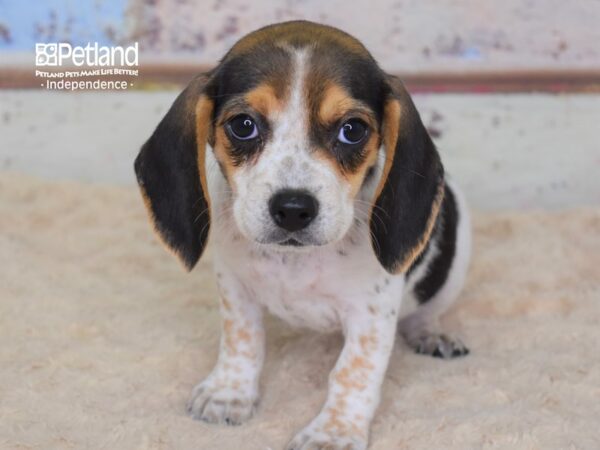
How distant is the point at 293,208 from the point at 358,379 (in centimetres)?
87

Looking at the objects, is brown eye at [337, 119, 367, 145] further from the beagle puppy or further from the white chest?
the white chest

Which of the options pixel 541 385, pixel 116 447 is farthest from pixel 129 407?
pixel 541 385

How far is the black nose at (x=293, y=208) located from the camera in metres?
2.95

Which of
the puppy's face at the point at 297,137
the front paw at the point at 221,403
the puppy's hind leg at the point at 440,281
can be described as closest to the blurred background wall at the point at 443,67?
the puppy's hind leg at the point at 440,281

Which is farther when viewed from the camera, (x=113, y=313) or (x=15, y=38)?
(x=15, y=38)

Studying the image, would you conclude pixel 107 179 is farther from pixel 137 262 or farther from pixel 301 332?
pixel 301 332

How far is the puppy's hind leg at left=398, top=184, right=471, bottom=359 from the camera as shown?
4031mm

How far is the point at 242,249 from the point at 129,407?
805mm

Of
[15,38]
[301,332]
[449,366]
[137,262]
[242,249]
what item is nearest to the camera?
[242,249]

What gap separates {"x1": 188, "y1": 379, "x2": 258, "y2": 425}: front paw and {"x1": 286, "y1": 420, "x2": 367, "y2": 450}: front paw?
0.31 m

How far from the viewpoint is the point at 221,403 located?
3.58m

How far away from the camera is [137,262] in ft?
17.6

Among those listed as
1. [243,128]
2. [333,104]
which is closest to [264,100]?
[243,128]

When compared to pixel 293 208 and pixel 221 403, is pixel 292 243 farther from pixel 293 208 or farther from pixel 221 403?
pixel 221 403
